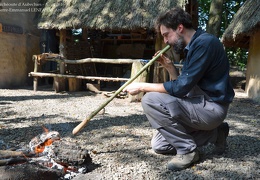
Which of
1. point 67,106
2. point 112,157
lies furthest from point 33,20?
point 112,157

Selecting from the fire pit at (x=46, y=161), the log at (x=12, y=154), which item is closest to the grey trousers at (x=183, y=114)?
the fire pit at (x=46, y=161)

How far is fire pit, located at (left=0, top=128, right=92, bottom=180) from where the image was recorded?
78.2 inches

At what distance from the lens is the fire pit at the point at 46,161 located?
1.99m

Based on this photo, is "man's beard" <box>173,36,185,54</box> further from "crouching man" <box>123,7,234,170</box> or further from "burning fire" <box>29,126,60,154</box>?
"burning fire" <box>29,126,60,154</box>

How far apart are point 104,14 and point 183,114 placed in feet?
20.6

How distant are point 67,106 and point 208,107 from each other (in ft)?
12.4

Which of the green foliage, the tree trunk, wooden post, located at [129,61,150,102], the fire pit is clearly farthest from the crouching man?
the green foliage

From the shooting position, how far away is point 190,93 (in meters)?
2.41

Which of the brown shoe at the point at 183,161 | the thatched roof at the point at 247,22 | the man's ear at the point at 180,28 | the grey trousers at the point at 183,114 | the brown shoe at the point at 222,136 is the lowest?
the brown shoe at the point at 183,161

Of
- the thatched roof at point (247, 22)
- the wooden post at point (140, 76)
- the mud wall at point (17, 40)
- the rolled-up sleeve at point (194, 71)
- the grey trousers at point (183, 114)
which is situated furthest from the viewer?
the mud wall at point (17, 40)

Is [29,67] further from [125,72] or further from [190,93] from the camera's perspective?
[190,93]

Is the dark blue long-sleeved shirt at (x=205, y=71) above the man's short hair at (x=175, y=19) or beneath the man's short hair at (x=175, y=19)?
beneath

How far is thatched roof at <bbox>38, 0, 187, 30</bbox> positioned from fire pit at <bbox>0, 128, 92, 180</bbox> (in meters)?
5.56

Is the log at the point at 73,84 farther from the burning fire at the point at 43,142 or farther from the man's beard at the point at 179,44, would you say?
the man's beard at the point at 179,44
